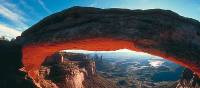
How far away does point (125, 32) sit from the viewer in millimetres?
10492

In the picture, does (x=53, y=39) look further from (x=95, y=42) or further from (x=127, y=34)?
(x=127, y=34)

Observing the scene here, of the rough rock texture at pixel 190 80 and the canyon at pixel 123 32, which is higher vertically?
the canyon at pixel 123 32

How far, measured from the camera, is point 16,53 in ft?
97.5

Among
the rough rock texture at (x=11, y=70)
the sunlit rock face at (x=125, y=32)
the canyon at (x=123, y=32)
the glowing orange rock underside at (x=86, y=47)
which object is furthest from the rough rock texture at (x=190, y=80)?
the rough rock texture at (x=11, y=70)

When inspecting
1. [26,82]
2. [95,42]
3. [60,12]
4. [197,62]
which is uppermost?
[60,12]

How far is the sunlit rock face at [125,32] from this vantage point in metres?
9.85

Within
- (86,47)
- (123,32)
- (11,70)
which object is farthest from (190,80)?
(11,70)

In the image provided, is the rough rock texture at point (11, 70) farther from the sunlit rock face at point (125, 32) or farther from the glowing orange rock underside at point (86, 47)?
the sunlit rock face at point (125, 32)

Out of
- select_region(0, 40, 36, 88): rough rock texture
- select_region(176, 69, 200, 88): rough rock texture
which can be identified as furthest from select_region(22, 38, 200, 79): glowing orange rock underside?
select_region(176, 69, 200, 88): rough rock texture

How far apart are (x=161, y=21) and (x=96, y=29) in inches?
96.5

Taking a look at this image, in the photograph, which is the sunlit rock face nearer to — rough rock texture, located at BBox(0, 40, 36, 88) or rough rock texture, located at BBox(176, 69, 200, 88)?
rough rock texture, located at BBox(176, 69, 200, 88)

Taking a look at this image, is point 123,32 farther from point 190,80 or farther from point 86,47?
point 190,80

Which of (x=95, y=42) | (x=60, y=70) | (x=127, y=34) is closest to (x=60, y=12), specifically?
(x=95, y=42)

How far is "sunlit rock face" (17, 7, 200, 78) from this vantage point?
388 inches
